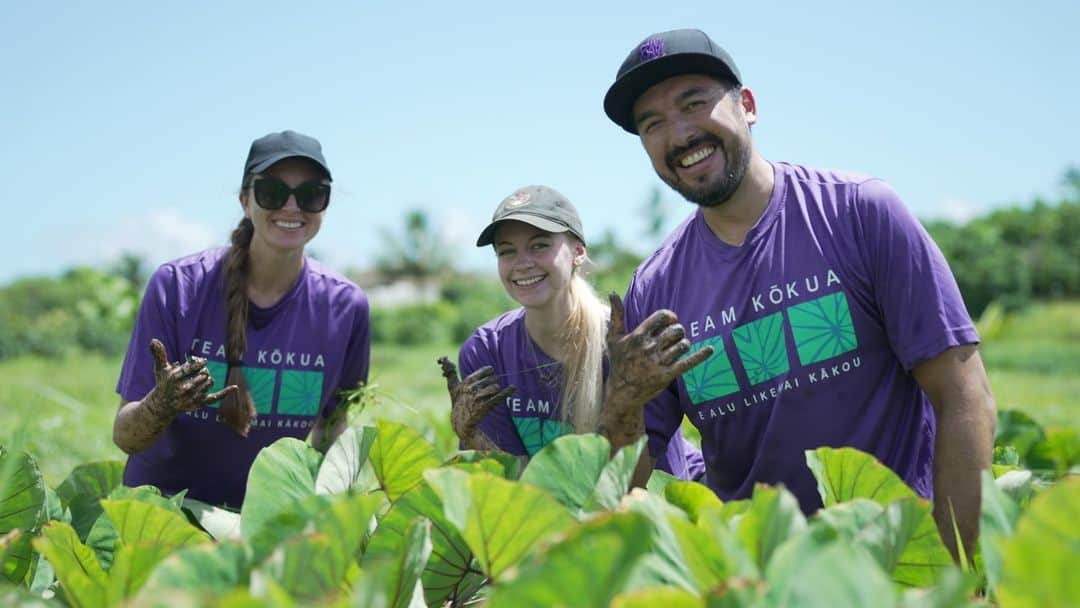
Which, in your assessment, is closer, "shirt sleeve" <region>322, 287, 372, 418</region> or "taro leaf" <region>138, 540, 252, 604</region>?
"taro leaf" <region>138, 540, 252, 604</region>

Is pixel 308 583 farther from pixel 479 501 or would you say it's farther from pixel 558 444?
pixel 558 444

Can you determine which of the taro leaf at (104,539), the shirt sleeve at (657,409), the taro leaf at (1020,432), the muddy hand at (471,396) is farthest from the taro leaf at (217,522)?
the taro leaf at (1020,432)

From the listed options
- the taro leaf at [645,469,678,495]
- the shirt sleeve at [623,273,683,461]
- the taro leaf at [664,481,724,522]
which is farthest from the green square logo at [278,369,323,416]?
the taro leaf at [664,481,724,522]

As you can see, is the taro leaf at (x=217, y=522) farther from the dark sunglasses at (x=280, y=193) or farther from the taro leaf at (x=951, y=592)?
the dark sunglasses at (x=280, y=193)

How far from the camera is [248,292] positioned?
268 cm

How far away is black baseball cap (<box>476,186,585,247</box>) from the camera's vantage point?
97.6 inches

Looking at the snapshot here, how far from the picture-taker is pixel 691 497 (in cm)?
102

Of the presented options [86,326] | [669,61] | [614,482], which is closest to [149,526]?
[614,482]

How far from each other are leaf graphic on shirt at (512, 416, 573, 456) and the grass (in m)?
0.27

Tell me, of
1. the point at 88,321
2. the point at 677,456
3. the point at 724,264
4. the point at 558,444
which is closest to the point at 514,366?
the point at 677,456

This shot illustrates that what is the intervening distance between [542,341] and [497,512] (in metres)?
1.81

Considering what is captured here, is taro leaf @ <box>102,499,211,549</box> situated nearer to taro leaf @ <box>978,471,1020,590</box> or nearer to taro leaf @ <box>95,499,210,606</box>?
taro leaf @ <box>95,499,210,606</box>

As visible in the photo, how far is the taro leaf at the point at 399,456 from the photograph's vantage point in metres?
1.13

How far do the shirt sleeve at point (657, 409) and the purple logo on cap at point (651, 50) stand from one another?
50 centimetres
